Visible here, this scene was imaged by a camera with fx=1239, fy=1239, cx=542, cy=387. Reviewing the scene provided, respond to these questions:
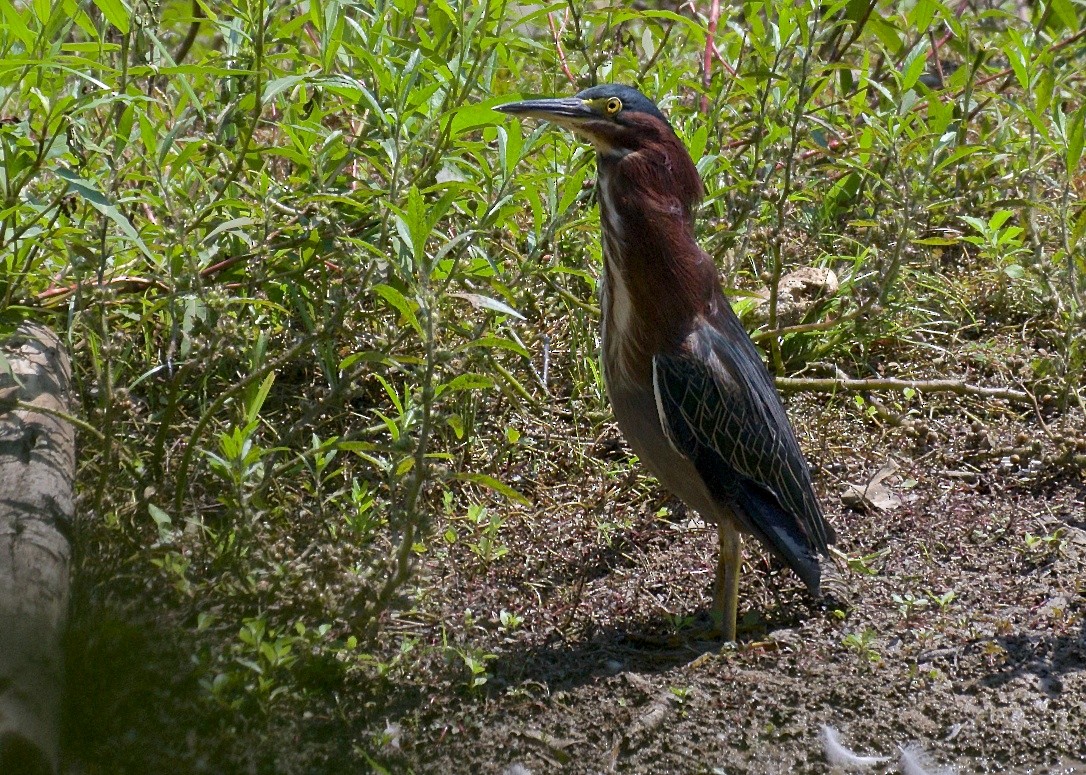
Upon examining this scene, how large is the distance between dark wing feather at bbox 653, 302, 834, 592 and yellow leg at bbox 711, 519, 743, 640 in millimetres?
66

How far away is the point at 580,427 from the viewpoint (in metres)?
4.68

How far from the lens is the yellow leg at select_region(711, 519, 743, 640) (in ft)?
12.4

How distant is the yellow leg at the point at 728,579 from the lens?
377 centimetres

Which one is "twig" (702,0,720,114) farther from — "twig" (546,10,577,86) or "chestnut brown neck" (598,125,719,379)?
"chestnut brown neck" (598,125,719,379)

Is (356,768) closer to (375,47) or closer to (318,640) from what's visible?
(318,640)

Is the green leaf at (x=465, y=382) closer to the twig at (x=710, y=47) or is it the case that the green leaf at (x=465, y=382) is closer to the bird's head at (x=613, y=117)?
the bird's head at (x=613, y=117)

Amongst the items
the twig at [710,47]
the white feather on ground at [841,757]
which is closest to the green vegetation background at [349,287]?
the twig at [710,47]

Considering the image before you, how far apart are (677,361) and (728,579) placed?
0.68 m

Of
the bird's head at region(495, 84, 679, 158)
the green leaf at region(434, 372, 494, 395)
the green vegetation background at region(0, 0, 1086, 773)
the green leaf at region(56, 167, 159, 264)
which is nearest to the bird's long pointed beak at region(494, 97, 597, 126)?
the bird's head at region(495, 84, 679, 158)

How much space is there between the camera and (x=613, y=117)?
3801 millimetres

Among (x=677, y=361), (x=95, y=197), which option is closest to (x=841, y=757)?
(x=677, y=361)

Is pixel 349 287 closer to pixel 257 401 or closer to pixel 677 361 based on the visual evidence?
pixel 257 401

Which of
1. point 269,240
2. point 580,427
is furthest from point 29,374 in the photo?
point 580,427

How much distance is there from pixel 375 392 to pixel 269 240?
3.19 feet
